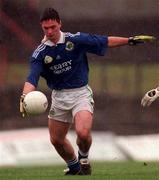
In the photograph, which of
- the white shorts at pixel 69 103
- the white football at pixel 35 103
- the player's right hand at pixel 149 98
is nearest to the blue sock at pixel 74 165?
the white shorts at pixel 69 103

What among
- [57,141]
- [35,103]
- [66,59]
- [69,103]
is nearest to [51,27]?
[66,59]

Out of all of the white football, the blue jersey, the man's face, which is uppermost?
the man's face

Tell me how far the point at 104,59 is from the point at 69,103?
4445 millimetres

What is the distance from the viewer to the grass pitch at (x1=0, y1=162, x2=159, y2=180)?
36.4ft

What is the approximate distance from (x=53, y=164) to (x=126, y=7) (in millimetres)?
3001

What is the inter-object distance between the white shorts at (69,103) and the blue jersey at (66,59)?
0.08 metres

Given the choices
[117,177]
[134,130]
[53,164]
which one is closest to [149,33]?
[134,130]

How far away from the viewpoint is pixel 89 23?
1585cm

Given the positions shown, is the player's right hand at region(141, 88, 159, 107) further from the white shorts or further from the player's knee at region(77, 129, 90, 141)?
the player's knee at region(77, 129, 90, 141)

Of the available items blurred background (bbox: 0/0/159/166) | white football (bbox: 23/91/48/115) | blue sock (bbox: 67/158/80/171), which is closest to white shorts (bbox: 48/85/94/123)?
blue sock (bbox: 67/158/80/171)

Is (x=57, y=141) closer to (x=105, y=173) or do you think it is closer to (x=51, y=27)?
(x=105, y=173)

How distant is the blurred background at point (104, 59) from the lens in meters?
15.7

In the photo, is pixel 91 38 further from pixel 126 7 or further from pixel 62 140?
pixel 126 7

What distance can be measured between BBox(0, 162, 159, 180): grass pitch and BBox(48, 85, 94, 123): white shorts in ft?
2.44
